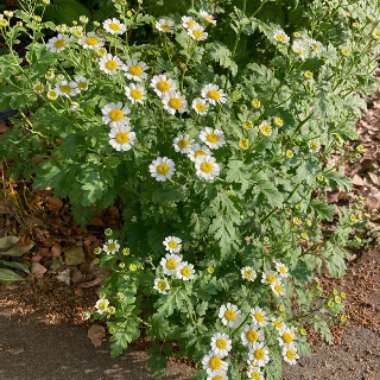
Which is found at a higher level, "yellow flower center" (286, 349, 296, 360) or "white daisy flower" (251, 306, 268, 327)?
"white daisy flower" (251, 306, 268, 327)

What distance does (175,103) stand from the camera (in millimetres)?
2506

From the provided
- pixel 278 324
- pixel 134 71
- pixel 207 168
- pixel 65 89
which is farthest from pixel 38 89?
pixel 278 324

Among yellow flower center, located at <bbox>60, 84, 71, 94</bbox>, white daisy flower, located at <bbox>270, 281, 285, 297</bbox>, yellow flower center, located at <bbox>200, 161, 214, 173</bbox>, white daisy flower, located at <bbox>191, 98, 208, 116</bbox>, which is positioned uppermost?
white daisy flower, located at <bbox>191, 98, 208, 116</bbox>

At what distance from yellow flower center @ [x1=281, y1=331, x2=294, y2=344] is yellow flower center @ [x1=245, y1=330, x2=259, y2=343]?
7.6 inches

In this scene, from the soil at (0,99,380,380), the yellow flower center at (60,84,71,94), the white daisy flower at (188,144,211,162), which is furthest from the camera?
the soil at (0,99,380,380)

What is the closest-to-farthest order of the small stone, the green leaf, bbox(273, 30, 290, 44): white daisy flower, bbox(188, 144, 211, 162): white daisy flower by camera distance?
bbox(188, 144, 211, 162): white daisy flower
bbox(273, 30, 290, 44): white daisy flower
the green leaf
the small stone

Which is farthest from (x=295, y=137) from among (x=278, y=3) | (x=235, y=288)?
(x=278, y=3)

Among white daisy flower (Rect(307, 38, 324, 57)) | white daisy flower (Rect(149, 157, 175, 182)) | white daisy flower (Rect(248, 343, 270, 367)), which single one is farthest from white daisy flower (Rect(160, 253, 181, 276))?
white daisy flower (Rect(307, 38, 324, 57))

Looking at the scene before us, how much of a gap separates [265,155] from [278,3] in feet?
4.86

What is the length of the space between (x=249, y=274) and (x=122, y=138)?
0.96 metres

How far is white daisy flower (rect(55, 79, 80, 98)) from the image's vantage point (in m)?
2.54

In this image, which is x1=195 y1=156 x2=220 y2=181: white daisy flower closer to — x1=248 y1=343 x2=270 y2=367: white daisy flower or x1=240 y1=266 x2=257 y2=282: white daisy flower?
x1=240 y1=266 x2=257 y2=282: white daisy flower

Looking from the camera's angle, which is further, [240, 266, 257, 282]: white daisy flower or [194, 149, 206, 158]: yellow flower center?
[240, 266, 257, 282]: white daisy flower

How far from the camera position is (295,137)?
2.93 meters
